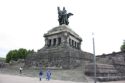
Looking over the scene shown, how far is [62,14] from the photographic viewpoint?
138 ft

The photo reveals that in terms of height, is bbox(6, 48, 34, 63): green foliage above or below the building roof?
below

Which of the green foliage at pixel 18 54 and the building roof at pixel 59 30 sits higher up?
the building roof at pixel 59 30

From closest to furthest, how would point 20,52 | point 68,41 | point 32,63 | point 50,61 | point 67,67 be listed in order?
point 67,67 < point 50,61 < point 32,63 < point 68,41 < point 20,52

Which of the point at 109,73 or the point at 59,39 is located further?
the point at 59,39

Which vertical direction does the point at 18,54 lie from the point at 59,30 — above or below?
below

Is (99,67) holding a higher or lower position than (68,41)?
lower

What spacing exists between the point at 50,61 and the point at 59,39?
334 inches

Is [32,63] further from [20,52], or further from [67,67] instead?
[20,52]

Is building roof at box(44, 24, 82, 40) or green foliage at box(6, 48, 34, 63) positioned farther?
green foliage at box(6, 48, 34, 63)

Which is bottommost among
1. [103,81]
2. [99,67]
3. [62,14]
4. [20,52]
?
[103,81]

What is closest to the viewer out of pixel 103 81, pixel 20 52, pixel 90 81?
pixel 90 81

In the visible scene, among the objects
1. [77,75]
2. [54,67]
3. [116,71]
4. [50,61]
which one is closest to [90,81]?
[77,75]

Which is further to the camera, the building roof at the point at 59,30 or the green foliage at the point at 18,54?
the green foliage at the point at 18,54

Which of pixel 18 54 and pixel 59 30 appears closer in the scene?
pixel 59 30
